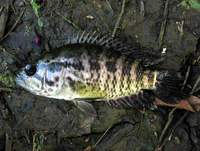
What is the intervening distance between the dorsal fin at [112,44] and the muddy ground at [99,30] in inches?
5.6

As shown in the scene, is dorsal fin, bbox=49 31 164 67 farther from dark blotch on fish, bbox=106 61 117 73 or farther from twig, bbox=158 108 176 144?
twig, bbox=158 108 176 144

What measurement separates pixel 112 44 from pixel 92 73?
26cm

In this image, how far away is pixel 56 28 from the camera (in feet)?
14.6

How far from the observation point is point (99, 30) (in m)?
4.42

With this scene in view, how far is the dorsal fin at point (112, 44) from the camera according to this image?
13.8 ft

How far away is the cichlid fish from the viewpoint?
415 centimetres

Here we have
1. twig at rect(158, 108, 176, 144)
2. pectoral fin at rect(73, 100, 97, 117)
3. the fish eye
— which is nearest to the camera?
the fish eye

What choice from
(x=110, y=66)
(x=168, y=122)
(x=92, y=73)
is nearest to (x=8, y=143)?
(x=92, y=73)

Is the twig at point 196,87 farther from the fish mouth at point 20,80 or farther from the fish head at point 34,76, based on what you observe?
the fish mouth at point 20,80

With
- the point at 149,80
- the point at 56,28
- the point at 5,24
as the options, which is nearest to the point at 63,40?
the point at 56,28

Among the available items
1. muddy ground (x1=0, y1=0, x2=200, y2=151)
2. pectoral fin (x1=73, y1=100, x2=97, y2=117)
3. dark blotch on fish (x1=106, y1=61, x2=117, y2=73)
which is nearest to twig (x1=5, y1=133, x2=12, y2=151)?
muddy ground (x1=0, y1=0, x2=200, y2=151)

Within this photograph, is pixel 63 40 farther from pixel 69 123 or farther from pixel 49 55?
pixel 69 123

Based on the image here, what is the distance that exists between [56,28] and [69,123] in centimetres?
75

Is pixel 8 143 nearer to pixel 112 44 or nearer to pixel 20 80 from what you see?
pixel 20 80
